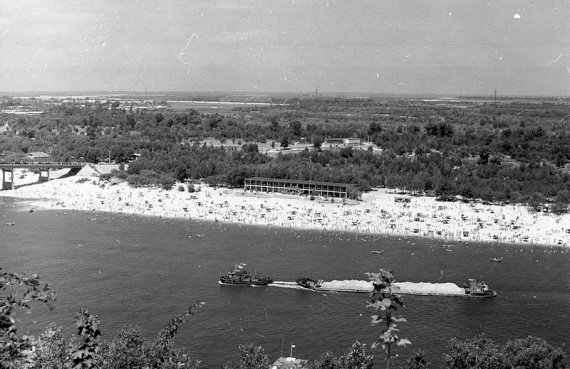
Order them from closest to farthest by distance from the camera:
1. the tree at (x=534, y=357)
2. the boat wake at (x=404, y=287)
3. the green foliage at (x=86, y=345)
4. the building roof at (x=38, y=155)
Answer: the green foliage at (x=86, y=345)
the tree at (x=534, y=357)
the boat wake at (x=404, y=287)
the building roof at (x=38, y=155)

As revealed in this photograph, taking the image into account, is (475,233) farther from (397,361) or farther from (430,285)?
(397,361)

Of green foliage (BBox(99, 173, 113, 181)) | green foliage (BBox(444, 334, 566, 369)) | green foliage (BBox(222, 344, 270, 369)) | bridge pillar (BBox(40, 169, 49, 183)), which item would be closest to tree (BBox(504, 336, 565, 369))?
green foliage (BBox(444, 334, 566, 369))

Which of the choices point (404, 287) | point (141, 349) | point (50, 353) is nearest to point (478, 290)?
point (404, 287)

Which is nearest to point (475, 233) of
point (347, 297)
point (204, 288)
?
point (347, 297)

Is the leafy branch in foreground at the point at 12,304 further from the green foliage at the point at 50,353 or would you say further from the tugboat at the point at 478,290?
the tugboat at the point at 478,290

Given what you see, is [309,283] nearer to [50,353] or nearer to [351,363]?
[351,363]

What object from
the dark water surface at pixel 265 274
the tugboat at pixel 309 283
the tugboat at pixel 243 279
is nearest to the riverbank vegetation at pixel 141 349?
the dark water surface at pixel 265 274
